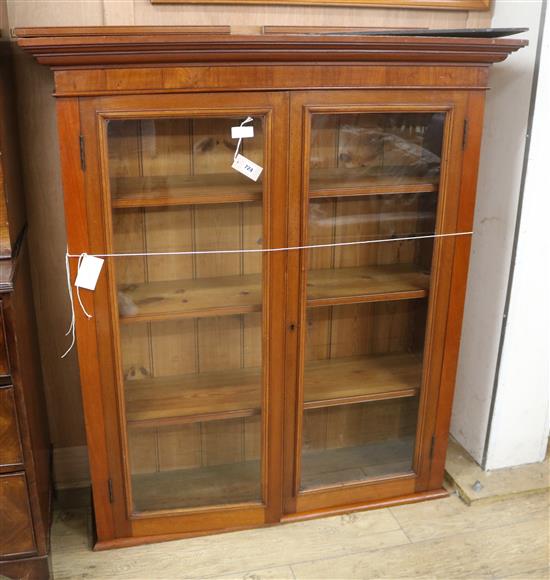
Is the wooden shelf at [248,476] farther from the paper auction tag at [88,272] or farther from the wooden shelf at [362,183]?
the wooden shelf at [362,183]

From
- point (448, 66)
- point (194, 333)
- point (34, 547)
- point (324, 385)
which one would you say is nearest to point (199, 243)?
point (194, 333)

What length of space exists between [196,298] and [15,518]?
0.74m

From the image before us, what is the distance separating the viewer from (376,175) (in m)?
1.79

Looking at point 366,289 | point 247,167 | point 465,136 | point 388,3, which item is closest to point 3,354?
point 247,167

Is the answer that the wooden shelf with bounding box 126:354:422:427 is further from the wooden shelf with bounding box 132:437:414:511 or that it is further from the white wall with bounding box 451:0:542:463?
the white wall with bounding box 451:0:542:463

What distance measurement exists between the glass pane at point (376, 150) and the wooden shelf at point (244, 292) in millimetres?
265

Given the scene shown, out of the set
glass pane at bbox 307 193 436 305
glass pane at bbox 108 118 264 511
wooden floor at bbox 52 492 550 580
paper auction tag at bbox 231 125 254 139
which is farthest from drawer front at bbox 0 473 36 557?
paper auction tag at bbox 231 125 254 139

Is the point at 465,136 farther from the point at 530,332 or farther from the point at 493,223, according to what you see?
the point at 530,332

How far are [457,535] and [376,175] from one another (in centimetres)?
112

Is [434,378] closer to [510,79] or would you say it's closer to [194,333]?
[194,333]

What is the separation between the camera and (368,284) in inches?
74.7

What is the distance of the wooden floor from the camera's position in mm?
1818

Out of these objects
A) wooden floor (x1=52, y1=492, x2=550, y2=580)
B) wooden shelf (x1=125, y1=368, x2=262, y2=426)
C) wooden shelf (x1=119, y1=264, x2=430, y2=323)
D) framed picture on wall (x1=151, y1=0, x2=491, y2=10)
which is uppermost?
framed picture on wall (x1=151, y1=0, x2=491, y2=10)

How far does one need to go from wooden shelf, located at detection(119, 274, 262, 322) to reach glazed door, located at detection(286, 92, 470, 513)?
0.13 meters
